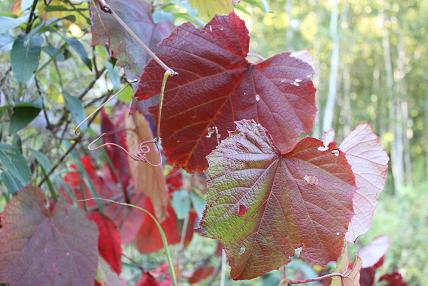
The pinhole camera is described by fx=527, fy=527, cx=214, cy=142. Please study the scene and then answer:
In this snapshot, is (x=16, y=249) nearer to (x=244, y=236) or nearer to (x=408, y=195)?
(x=244, y=236)

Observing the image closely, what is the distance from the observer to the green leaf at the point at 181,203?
90 centimetres

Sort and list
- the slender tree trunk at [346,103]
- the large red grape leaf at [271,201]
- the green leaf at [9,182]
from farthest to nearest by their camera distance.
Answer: the slender tree trunk at [346,103] < the green leaf at [9,182] < the large red grape leaf at [271,201]

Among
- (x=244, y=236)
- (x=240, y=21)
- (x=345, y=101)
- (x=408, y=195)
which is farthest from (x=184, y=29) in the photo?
(x=345, y=101)

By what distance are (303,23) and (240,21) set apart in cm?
984

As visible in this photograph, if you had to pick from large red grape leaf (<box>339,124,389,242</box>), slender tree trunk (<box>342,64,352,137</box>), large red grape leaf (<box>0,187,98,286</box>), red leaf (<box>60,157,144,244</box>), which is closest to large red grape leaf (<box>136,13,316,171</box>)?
large red grape leaf (<box>339,124,389,242</box>)

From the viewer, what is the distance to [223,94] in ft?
1.19

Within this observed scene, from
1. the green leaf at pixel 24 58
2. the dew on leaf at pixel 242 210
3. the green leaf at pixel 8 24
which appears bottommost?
the dew on leaf at pixel 242 210

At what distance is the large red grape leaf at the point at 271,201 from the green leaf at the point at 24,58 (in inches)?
11.2

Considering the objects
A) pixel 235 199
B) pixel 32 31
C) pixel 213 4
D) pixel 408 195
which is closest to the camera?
pixel 235 199

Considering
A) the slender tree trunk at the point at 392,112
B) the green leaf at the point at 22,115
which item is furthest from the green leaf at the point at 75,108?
the slender tree trunk at the point at 392,112

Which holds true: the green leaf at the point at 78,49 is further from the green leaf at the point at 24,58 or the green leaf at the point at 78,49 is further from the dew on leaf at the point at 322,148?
the dew on leaf at the point at 322,148

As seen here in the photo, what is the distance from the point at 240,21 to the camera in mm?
349

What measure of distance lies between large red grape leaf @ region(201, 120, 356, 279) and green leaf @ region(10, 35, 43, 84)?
0.28 m

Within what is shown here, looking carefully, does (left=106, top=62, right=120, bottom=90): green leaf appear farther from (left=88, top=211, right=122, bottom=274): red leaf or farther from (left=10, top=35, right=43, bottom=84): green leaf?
(left=88, top=211, right=122, bottom=274): red leaf
